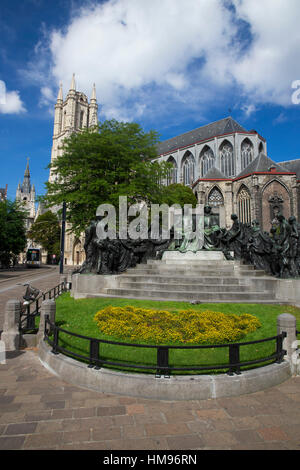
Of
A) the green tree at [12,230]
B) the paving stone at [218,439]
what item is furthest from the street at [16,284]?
the green tree at [12,230]

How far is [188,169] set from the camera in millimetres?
79000

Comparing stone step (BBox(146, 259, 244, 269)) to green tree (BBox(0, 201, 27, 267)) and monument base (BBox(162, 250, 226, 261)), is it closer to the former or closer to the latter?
monument base (BBox(162, 250, 226, 261))

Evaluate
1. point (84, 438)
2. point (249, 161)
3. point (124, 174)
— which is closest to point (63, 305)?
point (84, 438)

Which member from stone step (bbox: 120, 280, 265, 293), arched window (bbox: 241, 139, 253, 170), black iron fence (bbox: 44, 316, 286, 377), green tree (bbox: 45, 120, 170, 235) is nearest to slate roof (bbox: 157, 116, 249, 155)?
arched window (bbox: 241, 139, 253, 170)

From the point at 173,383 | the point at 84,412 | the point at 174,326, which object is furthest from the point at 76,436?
the point at 174,326

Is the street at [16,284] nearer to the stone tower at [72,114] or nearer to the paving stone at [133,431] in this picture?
the paving stone at [133,431]

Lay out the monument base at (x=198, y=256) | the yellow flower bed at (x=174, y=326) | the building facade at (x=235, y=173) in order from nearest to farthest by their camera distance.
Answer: the yellow flower bed at (x=174, y=326) < the monument base at (x=198, y=256) < the building facade at (x=235, y=173)

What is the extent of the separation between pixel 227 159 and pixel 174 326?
71592mm

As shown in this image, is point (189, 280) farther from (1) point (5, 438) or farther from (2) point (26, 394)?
(1) point (5, 438)

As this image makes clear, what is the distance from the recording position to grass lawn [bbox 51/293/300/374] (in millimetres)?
5172

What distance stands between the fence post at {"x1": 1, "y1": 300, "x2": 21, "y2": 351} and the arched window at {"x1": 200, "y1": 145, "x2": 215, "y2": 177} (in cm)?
7238

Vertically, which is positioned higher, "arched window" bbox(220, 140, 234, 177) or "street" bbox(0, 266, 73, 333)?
"arched window" bbox(220, 140, 234, 177)

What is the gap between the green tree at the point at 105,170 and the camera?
69.6ft

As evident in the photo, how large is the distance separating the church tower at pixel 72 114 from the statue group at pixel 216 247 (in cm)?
8580
